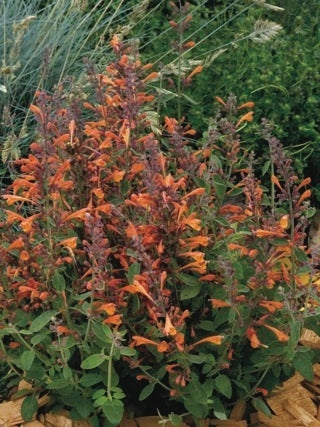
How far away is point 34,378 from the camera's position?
252cm

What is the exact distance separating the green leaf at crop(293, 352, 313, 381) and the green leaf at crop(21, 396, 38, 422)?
73cm

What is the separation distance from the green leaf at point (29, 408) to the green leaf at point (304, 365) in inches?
28.7

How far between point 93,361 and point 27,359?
0.64ft

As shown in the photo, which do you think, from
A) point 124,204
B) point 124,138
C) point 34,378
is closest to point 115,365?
point 34,378

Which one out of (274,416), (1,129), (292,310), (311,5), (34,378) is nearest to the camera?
(292,310)

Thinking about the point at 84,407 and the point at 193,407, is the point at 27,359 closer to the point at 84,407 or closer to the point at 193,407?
the point at 84,407

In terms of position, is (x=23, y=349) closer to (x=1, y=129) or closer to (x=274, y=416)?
(x=274, y=416)

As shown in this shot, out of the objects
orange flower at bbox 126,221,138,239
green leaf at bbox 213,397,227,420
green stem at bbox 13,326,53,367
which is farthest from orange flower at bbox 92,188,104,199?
green leaf at bbox 213,397,227,420

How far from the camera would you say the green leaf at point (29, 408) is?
256cm

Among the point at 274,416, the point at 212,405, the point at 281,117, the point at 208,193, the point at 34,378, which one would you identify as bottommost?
the point at 281,117

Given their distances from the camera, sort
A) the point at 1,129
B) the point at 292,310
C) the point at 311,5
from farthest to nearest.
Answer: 1. the point at 311,5
2. the point at 1,129
3. the point at 292,310

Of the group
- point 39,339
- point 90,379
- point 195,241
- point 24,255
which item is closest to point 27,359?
point 39,339

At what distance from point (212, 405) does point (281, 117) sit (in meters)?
2.28

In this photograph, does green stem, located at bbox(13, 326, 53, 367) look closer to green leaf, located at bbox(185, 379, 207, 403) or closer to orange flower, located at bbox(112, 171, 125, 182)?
green leaf, located at bbox(185, 379, 207, 403)
